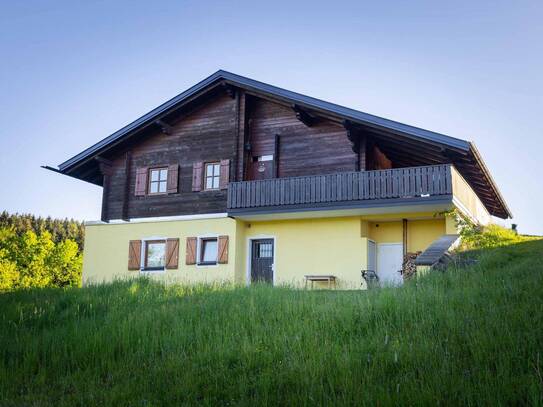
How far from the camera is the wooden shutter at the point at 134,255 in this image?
23.2 m

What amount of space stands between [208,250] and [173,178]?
3284mm

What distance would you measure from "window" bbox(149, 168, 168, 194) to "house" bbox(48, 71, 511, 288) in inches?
1.8

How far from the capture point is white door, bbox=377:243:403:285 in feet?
69.3

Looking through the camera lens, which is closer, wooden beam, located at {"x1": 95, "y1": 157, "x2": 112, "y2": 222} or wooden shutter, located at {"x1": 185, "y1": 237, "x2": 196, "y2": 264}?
wooden shutter, located at {"x1": 185, "y1": 237, "x2": 196, "y2": 264}

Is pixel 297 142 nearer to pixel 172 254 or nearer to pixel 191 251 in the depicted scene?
pixel 191 251

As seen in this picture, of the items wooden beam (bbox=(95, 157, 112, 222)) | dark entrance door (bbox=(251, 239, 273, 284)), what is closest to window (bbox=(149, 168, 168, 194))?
wooden beam (bbox=(95, 157, 112, 222))

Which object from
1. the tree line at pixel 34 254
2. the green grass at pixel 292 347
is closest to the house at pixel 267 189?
the green grass at pixel 292 347

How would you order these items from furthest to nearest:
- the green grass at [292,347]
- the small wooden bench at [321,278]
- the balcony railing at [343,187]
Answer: the small wooden bench at [321,278]
the balcony railing at [343,187]
the green grass at [292,347]

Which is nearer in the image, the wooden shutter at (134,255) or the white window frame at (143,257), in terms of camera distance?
the white window frame at (143,257)

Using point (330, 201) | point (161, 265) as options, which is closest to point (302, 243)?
point (330, 201)

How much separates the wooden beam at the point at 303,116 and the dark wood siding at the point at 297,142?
179mm

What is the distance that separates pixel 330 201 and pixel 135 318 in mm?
9910

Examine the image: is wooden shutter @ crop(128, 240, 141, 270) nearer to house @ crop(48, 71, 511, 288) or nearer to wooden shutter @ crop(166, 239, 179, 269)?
house @ crop(48, 71, 511, 288)

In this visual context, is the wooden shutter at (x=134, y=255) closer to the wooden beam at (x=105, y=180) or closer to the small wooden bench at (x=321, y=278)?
the wooden beam at (x=105, y=180)
